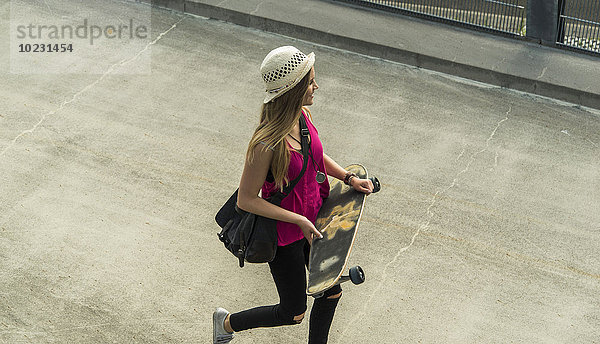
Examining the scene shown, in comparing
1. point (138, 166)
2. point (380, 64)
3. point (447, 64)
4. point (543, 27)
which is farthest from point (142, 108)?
point (543, 27)

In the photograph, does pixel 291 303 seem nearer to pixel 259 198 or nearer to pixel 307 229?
pixel 307 229

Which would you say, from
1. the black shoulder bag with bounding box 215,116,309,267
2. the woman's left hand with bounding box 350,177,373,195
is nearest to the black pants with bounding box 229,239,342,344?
the black shoulder bag with bounding box 215,116,309,267

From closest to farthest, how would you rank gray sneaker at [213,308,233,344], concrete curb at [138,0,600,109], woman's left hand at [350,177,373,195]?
1. woman's left hand at [350,177,373,195]
2. gray sneaker at [213,308,233,344]
3. concrete curb at [138,0,600,109]

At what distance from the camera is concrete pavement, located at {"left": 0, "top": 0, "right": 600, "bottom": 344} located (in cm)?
446

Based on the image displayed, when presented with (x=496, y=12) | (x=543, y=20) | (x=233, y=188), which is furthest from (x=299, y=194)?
(x=496, y=12)

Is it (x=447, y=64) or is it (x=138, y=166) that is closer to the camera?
(x=138, y=166)

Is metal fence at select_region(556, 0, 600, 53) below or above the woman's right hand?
above

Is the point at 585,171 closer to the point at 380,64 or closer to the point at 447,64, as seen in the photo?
the point at 447,64

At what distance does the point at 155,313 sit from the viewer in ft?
14.7

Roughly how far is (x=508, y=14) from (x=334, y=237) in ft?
14.2

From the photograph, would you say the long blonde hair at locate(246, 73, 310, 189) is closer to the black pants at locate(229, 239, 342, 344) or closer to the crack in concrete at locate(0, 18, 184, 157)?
the black pants at locate(229, 239, 342, 344)

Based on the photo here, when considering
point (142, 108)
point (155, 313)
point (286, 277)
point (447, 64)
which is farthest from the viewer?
point (447, 64)

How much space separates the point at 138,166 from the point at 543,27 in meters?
3.85

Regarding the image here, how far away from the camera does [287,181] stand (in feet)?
11.4
